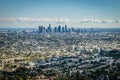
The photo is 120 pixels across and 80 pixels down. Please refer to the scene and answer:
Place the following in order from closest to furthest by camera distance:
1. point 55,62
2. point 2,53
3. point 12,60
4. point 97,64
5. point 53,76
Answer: point 53,76
point 97,64
point 55,62
point 12,60
point 2,53

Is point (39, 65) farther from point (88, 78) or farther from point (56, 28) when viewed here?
point (56, 28)

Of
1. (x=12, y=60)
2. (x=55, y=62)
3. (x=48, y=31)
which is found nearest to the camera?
(x=55, y=62)

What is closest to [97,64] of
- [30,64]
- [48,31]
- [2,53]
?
[30,64]

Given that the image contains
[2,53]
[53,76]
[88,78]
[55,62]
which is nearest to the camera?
[88,78]

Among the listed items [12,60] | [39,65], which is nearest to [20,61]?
[12,60]

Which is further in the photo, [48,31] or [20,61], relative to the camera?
[48,31]

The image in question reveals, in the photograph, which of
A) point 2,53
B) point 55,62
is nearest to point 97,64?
point 55,62

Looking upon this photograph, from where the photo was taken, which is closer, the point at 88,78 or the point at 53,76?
the point at 88,78

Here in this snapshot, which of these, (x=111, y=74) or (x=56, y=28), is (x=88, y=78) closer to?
(x=111, y=74)

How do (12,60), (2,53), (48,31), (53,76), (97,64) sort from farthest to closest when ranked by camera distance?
(48,31)
(2,53)
(12,60)
(97,64)
(53,76)
